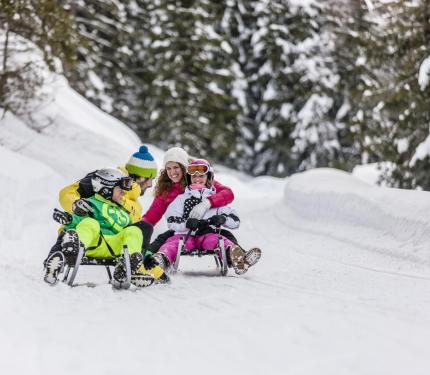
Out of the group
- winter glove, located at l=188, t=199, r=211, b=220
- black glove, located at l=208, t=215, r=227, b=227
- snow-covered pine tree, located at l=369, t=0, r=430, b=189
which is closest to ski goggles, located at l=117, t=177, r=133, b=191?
winter glove, located at l=188, t=199, r=211, b=220

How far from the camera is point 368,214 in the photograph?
905 centimetres

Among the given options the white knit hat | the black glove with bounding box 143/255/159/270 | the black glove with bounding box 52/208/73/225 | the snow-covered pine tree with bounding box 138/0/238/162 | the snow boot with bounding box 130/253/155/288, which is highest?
the white knit hat

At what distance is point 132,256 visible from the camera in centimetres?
485

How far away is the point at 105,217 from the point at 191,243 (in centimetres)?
126

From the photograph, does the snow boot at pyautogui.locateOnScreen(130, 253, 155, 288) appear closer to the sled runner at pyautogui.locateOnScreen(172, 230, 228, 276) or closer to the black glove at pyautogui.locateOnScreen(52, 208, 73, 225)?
the black glove at pyautogui.locateOnScreen(52, 208, 73, 225)

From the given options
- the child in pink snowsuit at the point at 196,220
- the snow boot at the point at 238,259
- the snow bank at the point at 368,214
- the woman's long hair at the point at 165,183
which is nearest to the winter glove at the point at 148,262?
the child in pink snowsuit at the point at 196,220

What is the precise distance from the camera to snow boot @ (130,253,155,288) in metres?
4.84

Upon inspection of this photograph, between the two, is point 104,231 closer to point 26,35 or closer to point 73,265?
point 73,265

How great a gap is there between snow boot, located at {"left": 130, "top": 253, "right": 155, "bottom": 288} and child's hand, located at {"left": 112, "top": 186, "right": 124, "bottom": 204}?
652 mm

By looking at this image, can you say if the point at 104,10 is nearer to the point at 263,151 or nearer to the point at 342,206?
the point at 263,151

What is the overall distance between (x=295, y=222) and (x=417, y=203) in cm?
325

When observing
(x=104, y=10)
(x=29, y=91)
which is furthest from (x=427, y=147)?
A: (x=104, y=10)

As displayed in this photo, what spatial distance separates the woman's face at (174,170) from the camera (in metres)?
6.72

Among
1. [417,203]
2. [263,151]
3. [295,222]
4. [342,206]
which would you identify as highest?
[417,203]
